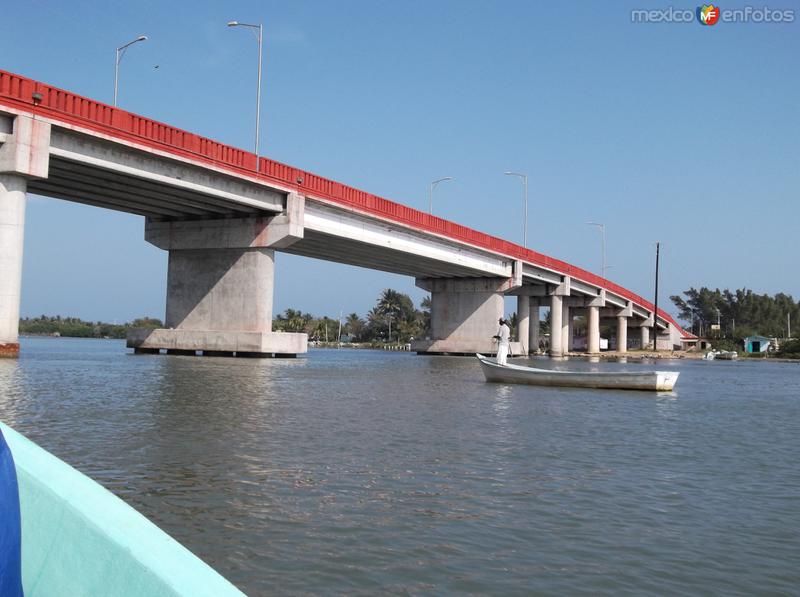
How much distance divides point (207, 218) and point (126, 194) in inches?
254

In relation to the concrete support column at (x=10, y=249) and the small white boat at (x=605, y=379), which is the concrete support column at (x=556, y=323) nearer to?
the small white boat at (x=605, y=379)

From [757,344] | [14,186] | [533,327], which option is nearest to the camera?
[14,186]

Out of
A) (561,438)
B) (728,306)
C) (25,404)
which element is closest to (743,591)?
(561,438)

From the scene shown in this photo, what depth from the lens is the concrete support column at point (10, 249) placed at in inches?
1051

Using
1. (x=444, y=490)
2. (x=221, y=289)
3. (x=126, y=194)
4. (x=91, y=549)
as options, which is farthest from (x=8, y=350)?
(x=91, y=549)

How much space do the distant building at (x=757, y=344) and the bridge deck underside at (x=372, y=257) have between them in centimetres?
6860

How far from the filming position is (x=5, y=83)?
26359 mm

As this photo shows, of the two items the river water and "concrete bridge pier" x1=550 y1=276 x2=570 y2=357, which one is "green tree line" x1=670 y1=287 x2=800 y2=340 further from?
the river water

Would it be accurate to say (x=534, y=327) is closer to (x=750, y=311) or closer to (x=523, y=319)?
(x=523, y=319)

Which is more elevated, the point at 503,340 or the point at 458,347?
the point at 503,340

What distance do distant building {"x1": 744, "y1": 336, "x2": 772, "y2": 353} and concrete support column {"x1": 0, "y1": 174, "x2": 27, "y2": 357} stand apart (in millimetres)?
111432

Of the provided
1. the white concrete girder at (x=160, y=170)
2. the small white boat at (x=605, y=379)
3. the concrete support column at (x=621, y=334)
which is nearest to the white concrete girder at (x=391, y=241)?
the white concrete girder at (x=160, y=170)

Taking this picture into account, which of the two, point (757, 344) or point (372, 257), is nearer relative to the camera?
point (372, 257)

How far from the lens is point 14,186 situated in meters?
27.1
